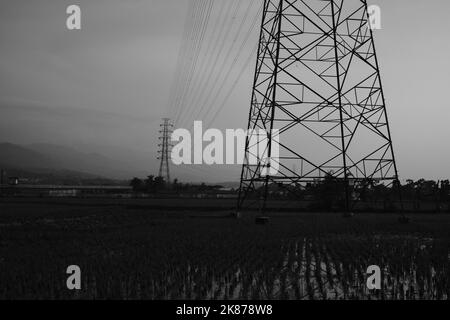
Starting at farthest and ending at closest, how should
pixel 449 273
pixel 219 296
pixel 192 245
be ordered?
pixel 192 245
pixel 449 273
pixel 219 296

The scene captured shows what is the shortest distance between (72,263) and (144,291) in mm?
3955

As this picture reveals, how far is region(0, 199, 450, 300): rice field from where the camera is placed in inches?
365

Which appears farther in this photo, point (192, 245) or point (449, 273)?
point (192, 245)

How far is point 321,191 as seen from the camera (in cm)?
4359

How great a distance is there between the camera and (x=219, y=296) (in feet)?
29.5

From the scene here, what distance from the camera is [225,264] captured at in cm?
1243

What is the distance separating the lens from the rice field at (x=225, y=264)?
927 cm

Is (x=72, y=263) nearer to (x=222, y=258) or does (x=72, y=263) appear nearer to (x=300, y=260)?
(x=222, y=258)

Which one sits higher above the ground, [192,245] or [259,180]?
[259,180]
